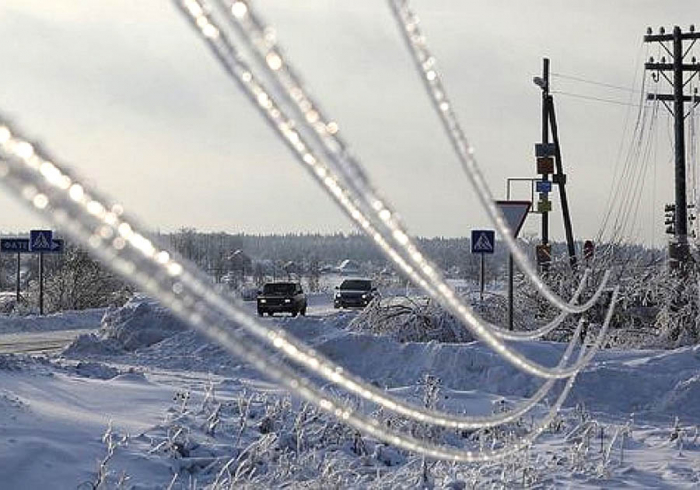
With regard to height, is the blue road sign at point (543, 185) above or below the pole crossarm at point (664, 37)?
below

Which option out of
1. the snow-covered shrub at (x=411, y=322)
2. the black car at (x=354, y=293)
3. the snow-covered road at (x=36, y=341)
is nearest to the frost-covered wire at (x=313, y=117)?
the snow-covered shrub at (x=411, y=322)

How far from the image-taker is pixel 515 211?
1530 cm

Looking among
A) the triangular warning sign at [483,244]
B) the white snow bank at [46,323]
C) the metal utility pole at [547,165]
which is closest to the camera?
the triangular warning sign at [483,244]

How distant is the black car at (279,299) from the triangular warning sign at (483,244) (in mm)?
23401

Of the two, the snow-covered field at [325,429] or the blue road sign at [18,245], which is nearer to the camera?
the snow-covered field at [325,429]

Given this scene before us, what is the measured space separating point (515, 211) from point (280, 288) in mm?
27069

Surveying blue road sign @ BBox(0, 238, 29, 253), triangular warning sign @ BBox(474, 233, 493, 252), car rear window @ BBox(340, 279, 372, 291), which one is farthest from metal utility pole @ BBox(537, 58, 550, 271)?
car rear window @ BBox(340, 279, 372, 291)

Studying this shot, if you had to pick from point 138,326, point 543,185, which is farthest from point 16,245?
point 543,185

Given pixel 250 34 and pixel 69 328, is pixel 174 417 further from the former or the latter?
pixel 69 328

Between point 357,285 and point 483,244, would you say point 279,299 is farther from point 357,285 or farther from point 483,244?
point 483,244

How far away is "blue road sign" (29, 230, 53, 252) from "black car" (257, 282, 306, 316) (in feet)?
35.6

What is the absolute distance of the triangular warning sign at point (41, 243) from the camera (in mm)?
31391

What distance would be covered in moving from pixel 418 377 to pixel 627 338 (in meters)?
7.89

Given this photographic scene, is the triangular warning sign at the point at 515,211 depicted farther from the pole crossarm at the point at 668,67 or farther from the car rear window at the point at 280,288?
the car rear window at the point at 280,288
